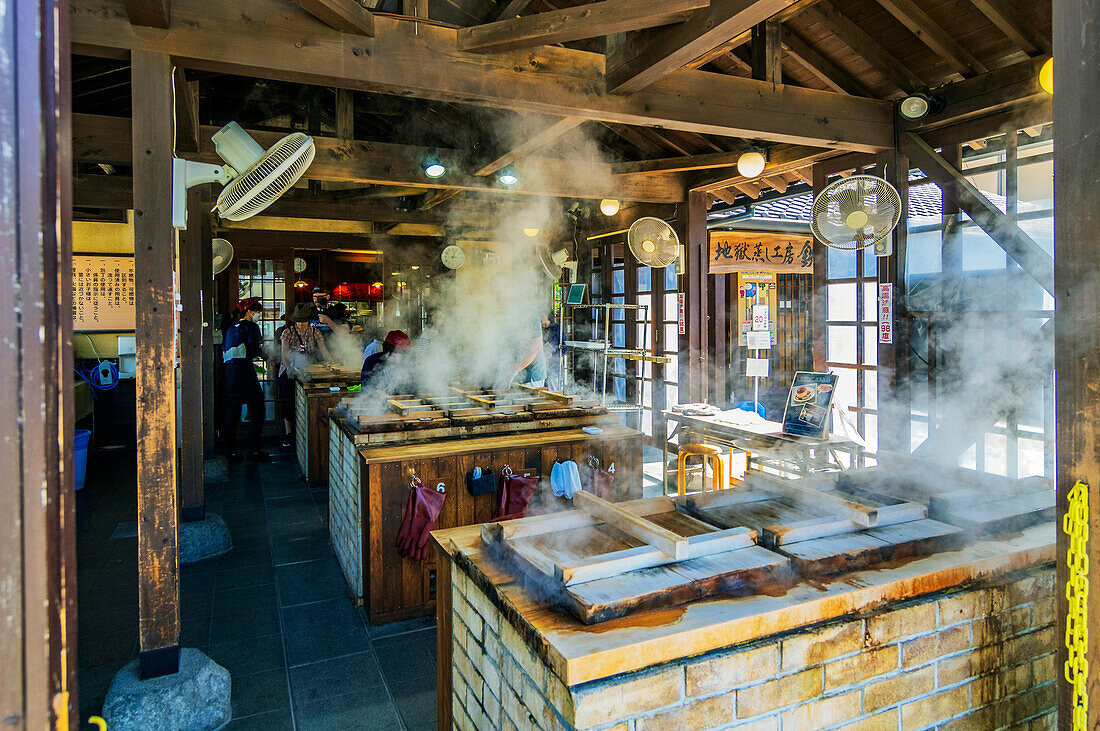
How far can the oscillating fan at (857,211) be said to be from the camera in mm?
4800

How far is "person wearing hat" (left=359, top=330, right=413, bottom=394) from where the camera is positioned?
20.5ft

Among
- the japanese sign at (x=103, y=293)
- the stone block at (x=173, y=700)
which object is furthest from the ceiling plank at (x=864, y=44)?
the japanese sign at (x=103, y=293)

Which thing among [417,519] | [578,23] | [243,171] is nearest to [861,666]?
[417,519]

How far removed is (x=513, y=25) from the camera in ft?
12.5

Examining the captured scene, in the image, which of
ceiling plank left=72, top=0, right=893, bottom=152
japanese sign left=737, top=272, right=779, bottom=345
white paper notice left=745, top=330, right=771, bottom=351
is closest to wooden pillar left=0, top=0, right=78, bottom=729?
ceiling plank left=72, top=0, right=893, bottom=152

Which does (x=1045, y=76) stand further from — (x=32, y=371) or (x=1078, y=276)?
(x=32, y=371)

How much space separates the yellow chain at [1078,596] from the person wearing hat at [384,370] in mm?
5440

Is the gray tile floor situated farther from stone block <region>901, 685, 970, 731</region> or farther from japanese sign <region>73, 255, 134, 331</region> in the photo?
japanese sign <region>73, 255, 134, 331</region>

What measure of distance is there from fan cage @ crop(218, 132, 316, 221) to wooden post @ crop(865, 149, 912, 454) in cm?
467

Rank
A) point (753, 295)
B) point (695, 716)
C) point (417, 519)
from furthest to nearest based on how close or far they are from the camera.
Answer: point (753, 295) → point (417, 519) → point (695, 716)

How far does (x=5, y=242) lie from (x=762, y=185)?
7871 millimetres

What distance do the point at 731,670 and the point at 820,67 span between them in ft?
17.0

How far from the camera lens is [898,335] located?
5625 millimetres

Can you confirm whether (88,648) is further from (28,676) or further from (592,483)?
(28,676)
